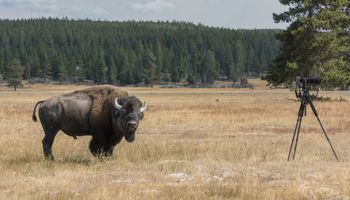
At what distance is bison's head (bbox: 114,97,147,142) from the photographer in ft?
48.5

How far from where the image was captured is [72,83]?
16538 centimetres

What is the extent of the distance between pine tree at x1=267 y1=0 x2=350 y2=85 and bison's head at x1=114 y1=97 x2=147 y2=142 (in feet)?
118

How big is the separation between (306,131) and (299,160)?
9.78 m

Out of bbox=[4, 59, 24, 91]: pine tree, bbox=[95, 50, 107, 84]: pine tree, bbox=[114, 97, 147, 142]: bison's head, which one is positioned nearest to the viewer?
bbox=[114, 97, 147, 142]: bison's head

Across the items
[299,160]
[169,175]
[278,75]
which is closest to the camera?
[169,175]

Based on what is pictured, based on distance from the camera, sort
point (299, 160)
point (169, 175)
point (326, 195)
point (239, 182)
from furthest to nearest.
A: point (299, 160) → point (169, 175) → point (239, 182) → point (326, 195)

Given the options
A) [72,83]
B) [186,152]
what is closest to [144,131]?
[186,152]

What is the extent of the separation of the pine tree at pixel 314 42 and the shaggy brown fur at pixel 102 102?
1379 inches

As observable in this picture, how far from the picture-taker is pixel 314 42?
163 feet

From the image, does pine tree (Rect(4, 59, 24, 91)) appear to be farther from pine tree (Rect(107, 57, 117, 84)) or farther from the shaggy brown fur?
the shaggy brown fur

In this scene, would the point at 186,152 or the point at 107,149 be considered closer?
the point at 107,149

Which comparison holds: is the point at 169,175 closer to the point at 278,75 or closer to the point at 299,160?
the point at 299,160

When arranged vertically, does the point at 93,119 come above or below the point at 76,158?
above

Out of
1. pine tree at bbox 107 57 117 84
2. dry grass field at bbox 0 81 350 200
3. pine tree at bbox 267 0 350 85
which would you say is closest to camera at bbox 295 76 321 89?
dry grass field at bbox 0 81 350 200
